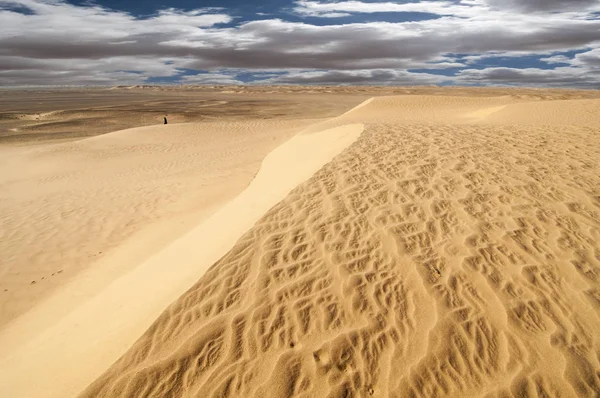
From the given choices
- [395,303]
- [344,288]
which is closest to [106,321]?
[344,288]

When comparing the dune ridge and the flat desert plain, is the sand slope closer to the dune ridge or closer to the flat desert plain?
the flat desert plain

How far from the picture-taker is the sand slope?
342 centimetres

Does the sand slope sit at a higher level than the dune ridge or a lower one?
higher

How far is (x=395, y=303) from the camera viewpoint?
164 inches

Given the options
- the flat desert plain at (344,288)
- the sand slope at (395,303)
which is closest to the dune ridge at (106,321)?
the flat desert plain at (344,288)

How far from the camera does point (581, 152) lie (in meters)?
9.29

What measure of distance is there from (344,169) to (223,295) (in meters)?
4.49

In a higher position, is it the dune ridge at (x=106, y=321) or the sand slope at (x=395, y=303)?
the sand slope at (x=395, y=303)

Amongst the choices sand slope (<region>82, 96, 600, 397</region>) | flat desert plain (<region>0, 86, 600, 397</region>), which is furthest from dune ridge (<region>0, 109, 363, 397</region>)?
sand slope (<region>82, 96, 600, 397</region>)

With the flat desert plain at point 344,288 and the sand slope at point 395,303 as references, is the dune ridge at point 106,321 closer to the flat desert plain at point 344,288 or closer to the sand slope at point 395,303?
the flat desert plain at point 344,288

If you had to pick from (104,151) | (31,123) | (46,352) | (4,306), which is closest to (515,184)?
(46,352)

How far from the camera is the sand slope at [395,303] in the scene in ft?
11.2

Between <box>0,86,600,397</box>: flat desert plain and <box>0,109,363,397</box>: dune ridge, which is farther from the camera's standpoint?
<box>0,109,363,397</box>: dune ridge

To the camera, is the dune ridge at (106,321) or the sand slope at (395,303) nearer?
the sand slope at (395,303)
